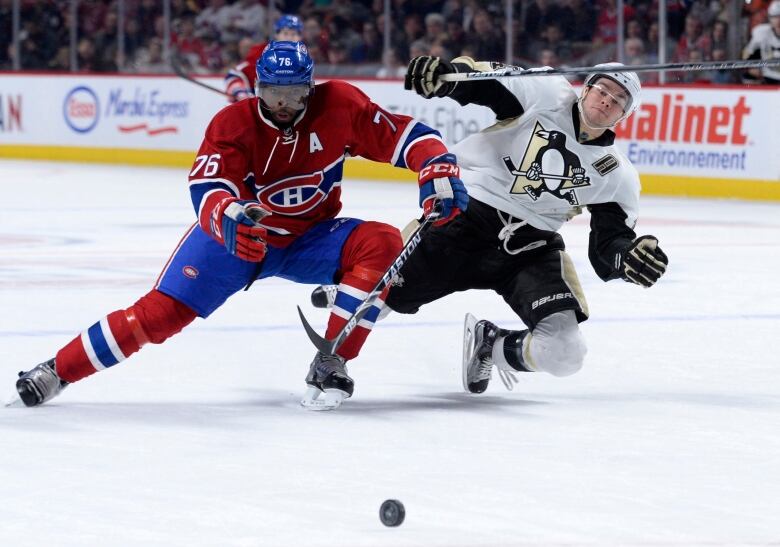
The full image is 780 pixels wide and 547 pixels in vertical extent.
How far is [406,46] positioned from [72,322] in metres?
7.27

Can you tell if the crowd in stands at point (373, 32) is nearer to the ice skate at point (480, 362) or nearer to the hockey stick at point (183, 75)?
the hockey stick at point (183, 75)

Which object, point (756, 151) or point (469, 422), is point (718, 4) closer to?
point (756, 151)

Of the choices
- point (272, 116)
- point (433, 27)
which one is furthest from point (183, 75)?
point (272, 116)

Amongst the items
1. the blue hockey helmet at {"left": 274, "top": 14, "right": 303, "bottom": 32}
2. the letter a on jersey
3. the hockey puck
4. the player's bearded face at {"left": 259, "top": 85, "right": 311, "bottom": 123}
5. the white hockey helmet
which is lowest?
the hockey puck

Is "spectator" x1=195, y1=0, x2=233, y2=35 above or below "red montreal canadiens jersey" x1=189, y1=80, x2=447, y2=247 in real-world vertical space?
above

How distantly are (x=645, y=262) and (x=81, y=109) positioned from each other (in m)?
10.7

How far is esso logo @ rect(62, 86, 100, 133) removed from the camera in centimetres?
1395


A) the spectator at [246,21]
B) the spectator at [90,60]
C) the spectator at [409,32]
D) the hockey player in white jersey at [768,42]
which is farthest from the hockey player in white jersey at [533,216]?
the spectator at [90,60]

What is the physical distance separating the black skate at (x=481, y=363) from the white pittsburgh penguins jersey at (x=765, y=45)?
6236 millimetres

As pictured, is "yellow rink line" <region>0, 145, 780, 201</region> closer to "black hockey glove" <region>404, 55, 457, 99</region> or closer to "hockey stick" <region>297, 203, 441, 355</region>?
"black hockey glove" <region>404, 55, 457, 99</region>

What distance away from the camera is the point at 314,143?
13.3ft

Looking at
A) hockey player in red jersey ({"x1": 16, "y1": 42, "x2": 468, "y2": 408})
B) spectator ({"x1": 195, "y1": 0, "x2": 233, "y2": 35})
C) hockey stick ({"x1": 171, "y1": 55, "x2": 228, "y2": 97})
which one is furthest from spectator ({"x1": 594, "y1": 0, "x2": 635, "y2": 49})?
hockey player in red jersey ({"x1": 16, "y1": 42, "x2": 468, "y2": 408})

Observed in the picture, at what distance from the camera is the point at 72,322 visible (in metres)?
5.46

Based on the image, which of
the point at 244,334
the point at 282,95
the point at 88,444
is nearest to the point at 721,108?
the point at 244,334
